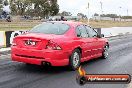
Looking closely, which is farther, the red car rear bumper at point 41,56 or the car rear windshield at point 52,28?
the car rear windshield at point 52,28

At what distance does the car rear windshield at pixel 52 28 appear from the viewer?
35.5 feet

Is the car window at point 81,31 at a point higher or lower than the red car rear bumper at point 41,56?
higher

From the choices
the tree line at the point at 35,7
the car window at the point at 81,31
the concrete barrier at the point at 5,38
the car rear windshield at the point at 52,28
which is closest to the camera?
the car rear windshield at the point at 52,28

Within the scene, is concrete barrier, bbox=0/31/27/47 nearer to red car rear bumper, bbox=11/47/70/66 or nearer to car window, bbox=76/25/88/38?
car window, bbox=76/25/88/38

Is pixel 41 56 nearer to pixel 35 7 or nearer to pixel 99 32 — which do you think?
pixel 99 32

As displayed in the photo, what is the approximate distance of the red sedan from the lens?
9.88m

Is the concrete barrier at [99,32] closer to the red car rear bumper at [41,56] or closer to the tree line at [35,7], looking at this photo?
the red car rear bumper at [41,56]

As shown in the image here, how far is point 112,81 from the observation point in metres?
4.31

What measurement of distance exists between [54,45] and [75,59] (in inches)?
46.5

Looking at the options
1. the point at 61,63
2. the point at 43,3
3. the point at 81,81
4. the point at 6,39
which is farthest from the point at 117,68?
the point at 43,3

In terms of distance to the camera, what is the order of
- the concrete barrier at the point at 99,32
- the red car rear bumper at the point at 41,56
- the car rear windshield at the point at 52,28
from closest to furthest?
the red car rear bumper at the point at 41,56, the car rear windshield at the point at 52,28, the concrete barrier at the point at 99,32

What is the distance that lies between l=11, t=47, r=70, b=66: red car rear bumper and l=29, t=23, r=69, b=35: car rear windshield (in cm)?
94

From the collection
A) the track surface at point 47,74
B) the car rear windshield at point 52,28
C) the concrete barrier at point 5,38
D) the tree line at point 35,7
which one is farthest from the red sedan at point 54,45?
the tree line at point 35,7

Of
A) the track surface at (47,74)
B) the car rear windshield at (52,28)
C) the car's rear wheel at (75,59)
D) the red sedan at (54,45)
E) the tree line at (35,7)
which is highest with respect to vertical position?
the tree line at (35,7)
